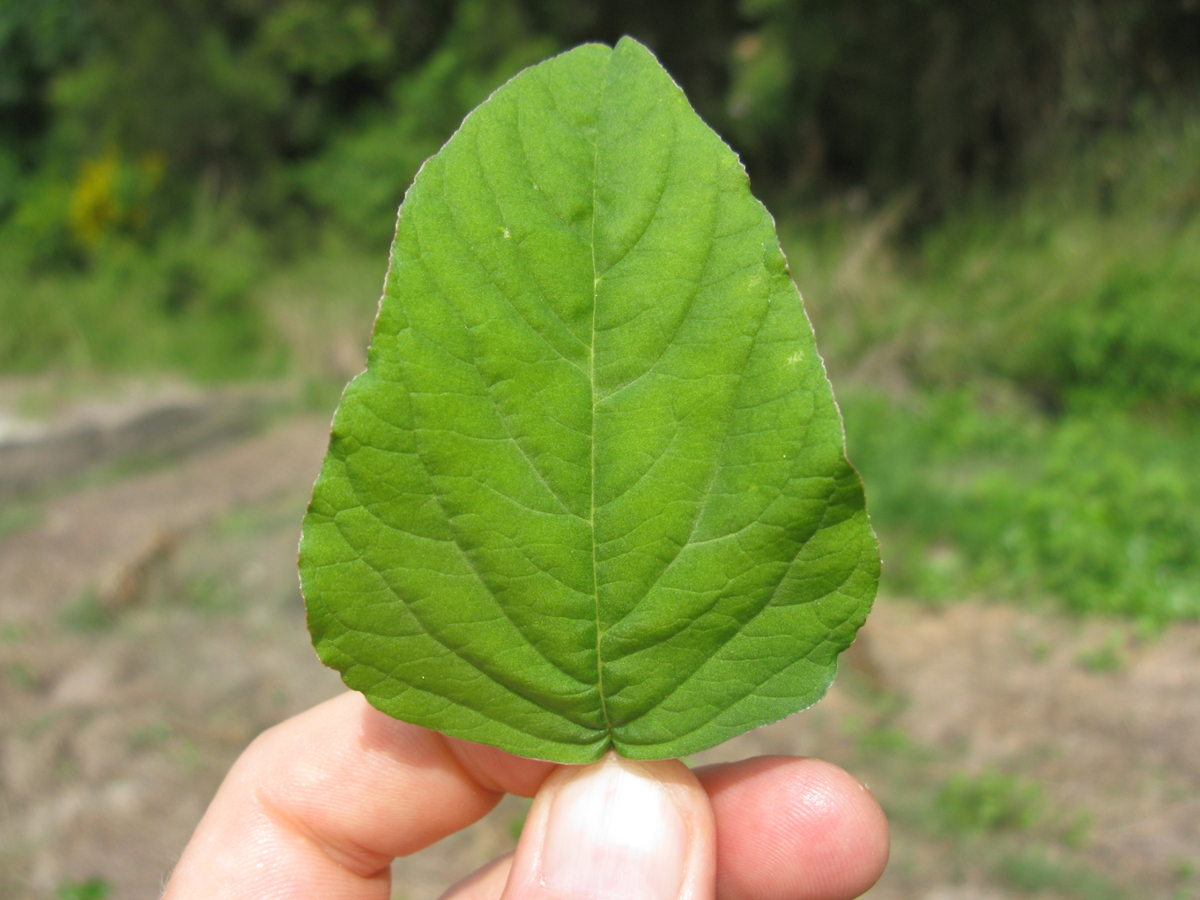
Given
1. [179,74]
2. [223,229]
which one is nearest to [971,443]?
[223,229]

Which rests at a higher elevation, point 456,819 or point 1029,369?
point 1029,369

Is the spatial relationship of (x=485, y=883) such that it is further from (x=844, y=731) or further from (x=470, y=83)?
(x=470, y=83)

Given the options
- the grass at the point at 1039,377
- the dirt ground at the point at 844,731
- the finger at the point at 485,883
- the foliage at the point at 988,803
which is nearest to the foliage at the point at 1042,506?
the grass at the point at 1039,377

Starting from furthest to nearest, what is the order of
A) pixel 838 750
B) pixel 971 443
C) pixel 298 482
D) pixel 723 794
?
pixel 298 482 → pixel 971 443 → pixel 838 750 → pixel 723 794

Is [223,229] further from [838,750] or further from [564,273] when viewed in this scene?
[564,273]

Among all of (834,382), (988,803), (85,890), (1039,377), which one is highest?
(834,382)

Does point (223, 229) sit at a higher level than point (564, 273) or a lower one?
higher

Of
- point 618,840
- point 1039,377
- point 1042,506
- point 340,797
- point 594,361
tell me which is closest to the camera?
point 594,361

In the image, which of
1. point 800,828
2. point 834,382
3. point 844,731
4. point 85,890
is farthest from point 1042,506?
point 85,890
